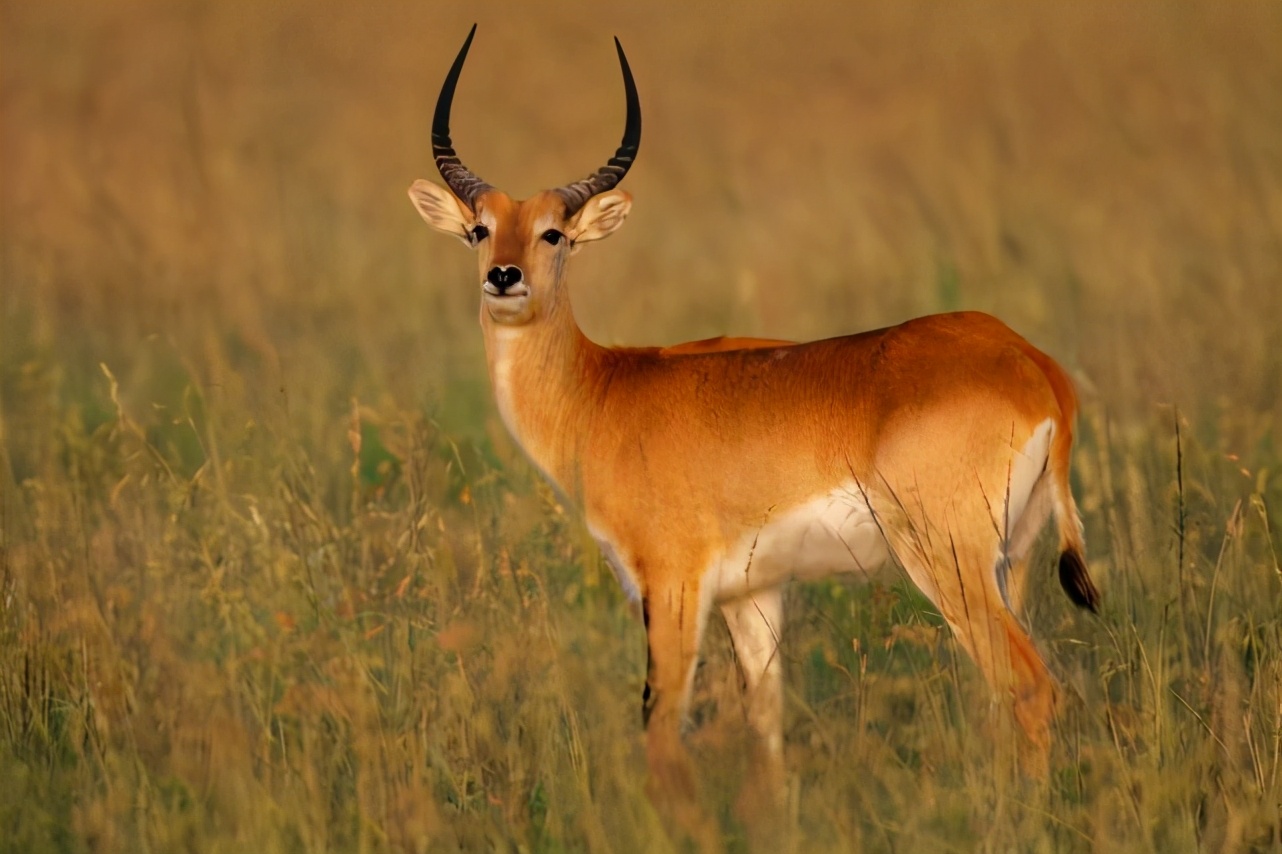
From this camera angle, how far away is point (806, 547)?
21.0ft

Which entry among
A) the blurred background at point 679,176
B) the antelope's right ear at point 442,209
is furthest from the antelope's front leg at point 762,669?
the blurred background at point 679,176

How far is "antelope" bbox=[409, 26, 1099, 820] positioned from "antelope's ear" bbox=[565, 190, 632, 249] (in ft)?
0.30

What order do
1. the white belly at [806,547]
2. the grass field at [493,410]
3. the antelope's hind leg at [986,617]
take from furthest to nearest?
the white belly at [806,547] → the antelope's hind leg at [986,617] → the grass field at [493,410]

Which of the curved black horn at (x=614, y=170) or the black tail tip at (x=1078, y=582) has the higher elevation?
the curved black horn at (x=614, y=170)

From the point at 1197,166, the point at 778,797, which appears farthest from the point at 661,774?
the point at 1197,166

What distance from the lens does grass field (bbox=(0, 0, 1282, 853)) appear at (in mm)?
5508

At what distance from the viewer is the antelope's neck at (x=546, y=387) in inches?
271

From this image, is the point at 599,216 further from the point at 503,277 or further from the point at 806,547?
the point at 806,547

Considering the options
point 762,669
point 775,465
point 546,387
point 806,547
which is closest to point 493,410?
point 546,387

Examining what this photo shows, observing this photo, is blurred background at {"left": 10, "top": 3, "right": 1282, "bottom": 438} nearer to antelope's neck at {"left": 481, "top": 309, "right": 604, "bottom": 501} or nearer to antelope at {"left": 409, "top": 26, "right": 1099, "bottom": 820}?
antelope's neck at {"left": 481, "top": 309, "right": 604, "bottom": 501}

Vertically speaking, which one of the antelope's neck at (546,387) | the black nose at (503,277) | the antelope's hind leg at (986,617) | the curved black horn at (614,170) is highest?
the curved black horn at (614,170)

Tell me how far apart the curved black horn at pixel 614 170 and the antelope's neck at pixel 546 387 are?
479 mm

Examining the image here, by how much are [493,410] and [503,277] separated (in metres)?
2.88

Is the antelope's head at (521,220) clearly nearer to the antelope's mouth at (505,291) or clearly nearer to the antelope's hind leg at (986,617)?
the antelope's mouth at (505,291)
